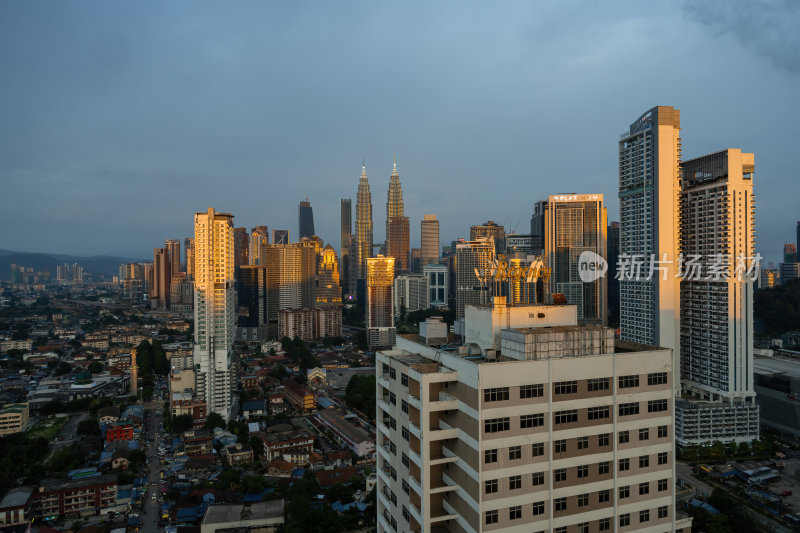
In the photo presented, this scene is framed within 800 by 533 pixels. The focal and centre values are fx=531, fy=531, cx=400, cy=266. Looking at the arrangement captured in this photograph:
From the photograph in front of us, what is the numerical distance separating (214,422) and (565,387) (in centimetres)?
2913

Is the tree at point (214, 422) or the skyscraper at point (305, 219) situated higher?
the skyscraper at point (305, 219)

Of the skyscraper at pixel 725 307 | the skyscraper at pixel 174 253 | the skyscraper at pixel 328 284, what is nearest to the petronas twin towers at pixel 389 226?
the skyscraper at pixel 328 284

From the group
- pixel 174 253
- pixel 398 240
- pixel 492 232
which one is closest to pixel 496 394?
pixel 492 232

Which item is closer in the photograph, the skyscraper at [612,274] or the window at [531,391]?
the window at [531,391]

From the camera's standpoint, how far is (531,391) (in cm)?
840

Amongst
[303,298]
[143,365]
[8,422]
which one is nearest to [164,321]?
[303,298]

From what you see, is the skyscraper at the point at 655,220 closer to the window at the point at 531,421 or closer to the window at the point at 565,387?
the window at the point at 565,387

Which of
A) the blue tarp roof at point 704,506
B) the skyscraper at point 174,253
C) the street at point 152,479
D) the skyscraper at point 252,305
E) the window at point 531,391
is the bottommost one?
the street at point 152,479

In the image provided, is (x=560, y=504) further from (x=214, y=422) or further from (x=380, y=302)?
(x=380, y=302)

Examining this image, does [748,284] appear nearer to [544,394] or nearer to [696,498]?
[696,498]

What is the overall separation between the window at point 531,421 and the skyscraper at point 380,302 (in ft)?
179

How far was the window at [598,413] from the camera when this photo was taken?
8734 millimetres

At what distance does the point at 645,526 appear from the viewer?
9.09 metres

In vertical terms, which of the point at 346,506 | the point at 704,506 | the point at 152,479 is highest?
the point at 704,506
